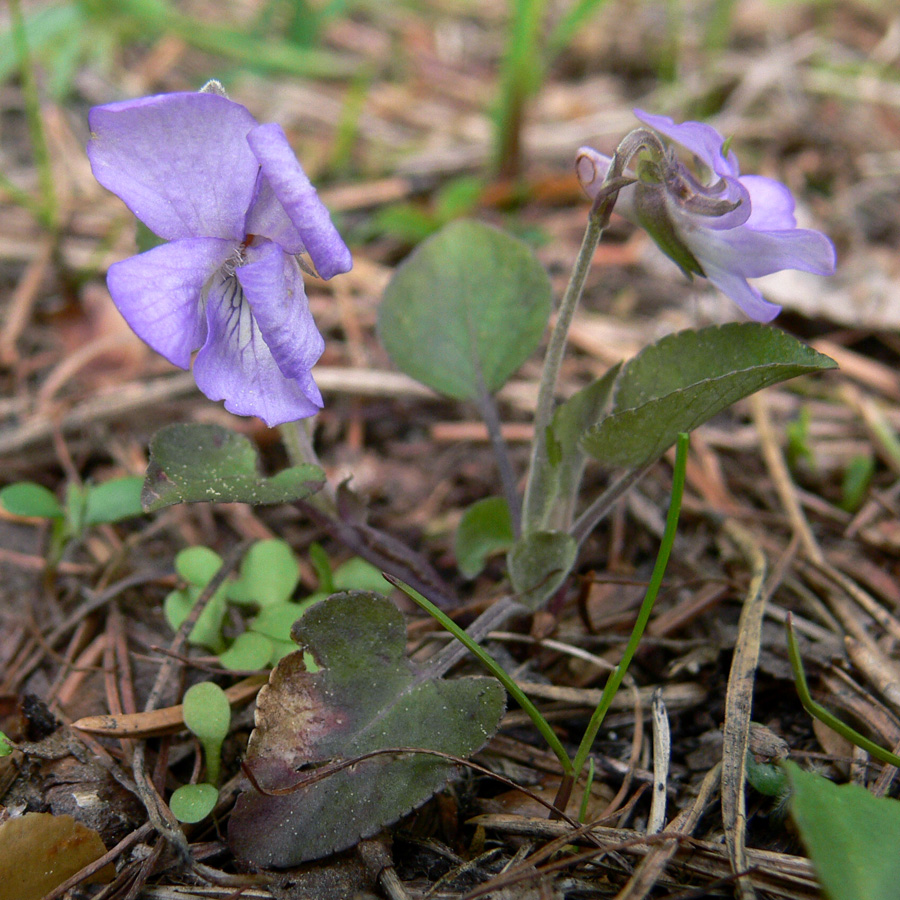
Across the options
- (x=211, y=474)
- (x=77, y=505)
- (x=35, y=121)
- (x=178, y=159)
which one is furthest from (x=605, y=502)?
(x=35, y=121)

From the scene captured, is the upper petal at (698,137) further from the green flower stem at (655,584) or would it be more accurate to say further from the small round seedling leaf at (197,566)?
the small round seedling leaf at (197,566)

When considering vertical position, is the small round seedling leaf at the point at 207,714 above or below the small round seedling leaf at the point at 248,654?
above

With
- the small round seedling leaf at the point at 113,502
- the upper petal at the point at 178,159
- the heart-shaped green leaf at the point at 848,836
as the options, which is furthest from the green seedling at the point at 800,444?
the small round seedling leaf at the point at 113,502

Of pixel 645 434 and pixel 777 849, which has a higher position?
pixel 645 434

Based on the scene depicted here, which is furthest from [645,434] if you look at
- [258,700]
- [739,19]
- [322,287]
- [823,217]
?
[739,19]

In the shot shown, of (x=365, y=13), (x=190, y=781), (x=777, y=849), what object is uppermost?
(x=365, y=13)

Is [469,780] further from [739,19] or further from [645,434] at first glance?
[739,19]
